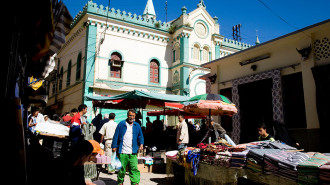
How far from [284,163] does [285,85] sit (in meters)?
6.15

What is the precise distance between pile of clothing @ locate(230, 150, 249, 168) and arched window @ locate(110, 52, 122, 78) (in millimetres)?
14053

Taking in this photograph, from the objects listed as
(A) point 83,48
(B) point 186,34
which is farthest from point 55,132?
(B) point 186,34

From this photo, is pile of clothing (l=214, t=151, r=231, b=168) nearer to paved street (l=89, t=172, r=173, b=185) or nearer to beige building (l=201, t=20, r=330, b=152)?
paved street (l=89, t=172, r=173, b=185)

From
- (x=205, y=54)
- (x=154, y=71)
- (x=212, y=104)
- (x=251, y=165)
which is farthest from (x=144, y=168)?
(x=205, y=54)

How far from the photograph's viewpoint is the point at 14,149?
5.54 feet

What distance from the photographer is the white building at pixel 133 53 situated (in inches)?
666

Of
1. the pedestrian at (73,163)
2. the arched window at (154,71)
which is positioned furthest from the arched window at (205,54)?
the pedestrian at (73,163)

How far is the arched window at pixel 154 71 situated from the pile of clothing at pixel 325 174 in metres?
16.3

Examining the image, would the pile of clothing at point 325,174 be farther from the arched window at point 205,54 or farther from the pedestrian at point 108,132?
the arched window at point 205,54

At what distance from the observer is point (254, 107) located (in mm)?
10008

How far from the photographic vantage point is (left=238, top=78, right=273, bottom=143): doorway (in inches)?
372

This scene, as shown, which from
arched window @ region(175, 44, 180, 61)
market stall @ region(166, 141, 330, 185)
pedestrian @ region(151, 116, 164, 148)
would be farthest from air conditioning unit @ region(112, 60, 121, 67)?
market stall @ region(166, 141, 330, 185)

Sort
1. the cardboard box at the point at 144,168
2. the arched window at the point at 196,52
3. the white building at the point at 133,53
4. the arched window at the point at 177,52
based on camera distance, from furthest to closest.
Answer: the arched window at the point at 196,52, the arched window at the point at 177,52, the white building at the point at 133,53, the cardboard box at the point at 144,168

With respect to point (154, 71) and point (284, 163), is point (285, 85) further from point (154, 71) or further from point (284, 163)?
point (154, 71)
